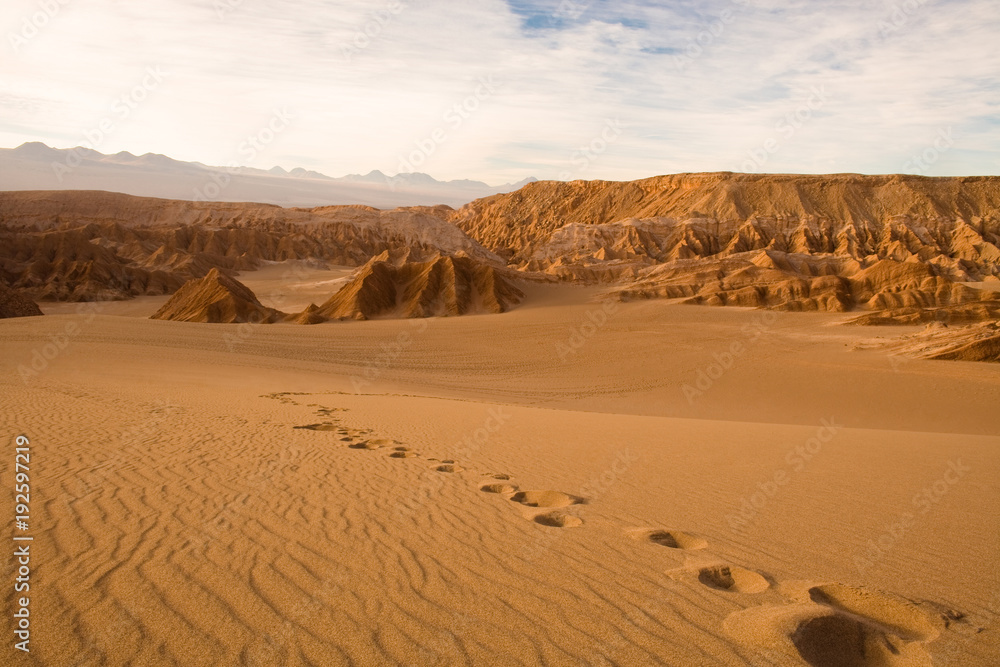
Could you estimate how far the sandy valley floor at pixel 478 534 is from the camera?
10.9 ft

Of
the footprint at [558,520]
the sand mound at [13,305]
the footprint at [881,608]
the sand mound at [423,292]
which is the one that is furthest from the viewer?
the sand mound at [423,292]

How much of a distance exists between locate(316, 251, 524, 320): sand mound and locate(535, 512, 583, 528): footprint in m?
26.6

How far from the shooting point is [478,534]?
15.8 ft

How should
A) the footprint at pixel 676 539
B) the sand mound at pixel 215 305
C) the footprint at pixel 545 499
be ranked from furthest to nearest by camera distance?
the sand mound at pixel 215 305 < the footprint at pixel 545 499 < the footprint at pixel 676 539

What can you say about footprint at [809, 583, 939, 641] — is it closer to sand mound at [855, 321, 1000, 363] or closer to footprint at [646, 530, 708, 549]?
footprint at [646, 530, 708, 549]

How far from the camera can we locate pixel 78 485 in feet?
17.8

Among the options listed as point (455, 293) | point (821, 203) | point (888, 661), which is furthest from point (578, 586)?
point (821, 203)

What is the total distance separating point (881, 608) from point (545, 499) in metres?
2.95

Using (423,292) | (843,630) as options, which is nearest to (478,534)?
(843,630)

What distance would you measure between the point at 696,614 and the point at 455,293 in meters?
30.6

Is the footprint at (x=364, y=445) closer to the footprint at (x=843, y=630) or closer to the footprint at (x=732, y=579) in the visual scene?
the footprint at (x=732, y=579)

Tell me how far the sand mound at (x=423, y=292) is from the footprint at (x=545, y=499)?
85.1 ft

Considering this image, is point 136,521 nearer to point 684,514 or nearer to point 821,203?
point 684,514

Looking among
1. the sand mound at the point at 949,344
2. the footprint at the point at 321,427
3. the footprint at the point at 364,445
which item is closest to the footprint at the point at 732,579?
the footprint at the point at 364,445
